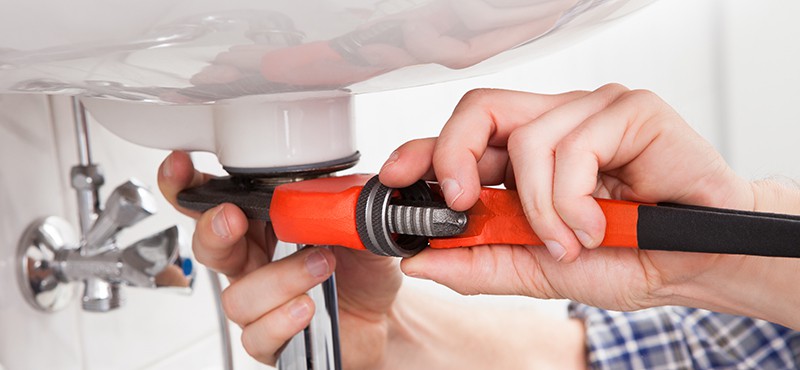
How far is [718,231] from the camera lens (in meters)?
0.39

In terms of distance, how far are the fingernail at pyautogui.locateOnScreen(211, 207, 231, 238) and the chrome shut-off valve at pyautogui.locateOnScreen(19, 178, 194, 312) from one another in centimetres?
10

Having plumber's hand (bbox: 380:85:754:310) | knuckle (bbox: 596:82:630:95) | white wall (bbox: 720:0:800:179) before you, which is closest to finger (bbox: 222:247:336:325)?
plumber's hand (bbox: 380:85:754:310)

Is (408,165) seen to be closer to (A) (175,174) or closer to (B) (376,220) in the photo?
(B) (376,220)

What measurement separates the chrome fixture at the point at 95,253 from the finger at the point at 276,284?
6 cm

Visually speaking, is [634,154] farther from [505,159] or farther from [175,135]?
[175,135]

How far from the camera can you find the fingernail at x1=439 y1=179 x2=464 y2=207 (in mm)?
435

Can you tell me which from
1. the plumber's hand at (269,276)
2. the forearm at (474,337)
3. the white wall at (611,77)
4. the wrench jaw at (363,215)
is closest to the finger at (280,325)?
the plumber's hand at (269,276)

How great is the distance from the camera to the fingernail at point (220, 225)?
0.54 m

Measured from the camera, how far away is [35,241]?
672 millimetres

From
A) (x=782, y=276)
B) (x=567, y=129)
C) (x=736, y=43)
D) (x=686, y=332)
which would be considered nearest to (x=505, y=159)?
(x=567, y=129)

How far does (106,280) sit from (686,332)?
70cm

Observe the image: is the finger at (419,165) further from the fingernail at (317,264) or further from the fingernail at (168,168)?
the fingernail at (168,168)

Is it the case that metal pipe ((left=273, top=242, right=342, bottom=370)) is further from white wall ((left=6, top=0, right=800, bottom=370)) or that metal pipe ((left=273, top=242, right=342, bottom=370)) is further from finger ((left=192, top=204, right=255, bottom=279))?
white wall ((left=6, top=0, right=800, bottom=370))

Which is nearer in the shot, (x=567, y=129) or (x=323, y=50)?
(x=323, y=50)
